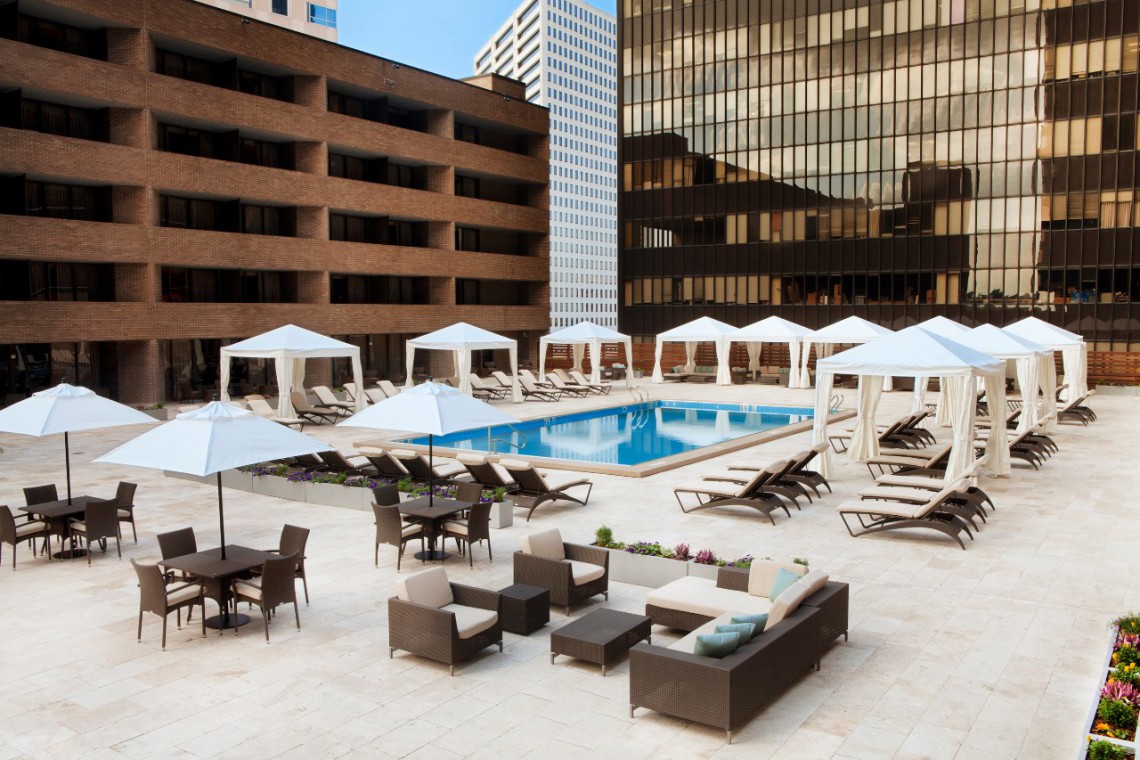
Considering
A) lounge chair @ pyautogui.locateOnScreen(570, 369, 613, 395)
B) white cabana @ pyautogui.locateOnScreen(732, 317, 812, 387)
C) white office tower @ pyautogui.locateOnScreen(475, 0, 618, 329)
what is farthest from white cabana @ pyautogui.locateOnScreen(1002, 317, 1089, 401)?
white office tower @ pyautogui.locateOnScreen(475, 0, 618, 329)

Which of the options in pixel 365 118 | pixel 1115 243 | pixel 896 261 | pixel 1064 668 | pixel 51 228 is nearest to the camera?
pixel 1064 668

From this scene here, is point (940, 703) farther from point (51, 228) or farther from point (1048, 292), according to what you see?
point (1048, 292)

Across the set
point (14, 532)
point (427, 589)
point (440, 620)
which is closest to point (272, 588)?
point (427, 589)

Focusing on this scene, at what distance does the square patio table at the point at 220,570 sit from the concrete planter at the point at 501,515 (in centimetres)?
435

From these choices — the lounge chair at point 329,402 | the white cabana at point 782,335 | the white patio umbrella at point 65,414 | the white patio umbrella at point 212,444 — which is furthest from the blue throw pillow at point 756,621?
the white cabana at point 782,335

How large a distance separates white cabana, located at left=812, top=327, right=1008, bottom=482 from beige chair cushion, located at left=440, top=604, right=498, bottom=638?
9.28 meters

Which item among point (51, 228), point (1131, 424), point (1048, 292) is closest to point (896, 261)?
point (1048, 292)

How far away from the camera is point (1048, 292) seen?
1954 inches

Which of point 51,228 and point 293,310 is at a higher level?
point 51,228

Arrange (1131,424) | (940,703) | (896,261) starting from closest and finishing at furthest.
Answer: (940,703) → (1131,424) → (896,261)

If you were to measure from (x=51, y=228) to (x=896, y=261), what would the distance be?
140 ft

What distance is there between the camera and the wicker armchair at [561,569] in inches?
368

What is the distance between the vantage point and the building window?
6091cm

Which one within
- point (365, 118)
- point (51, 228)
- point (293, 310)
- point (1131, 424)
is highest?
point (365, 118)
